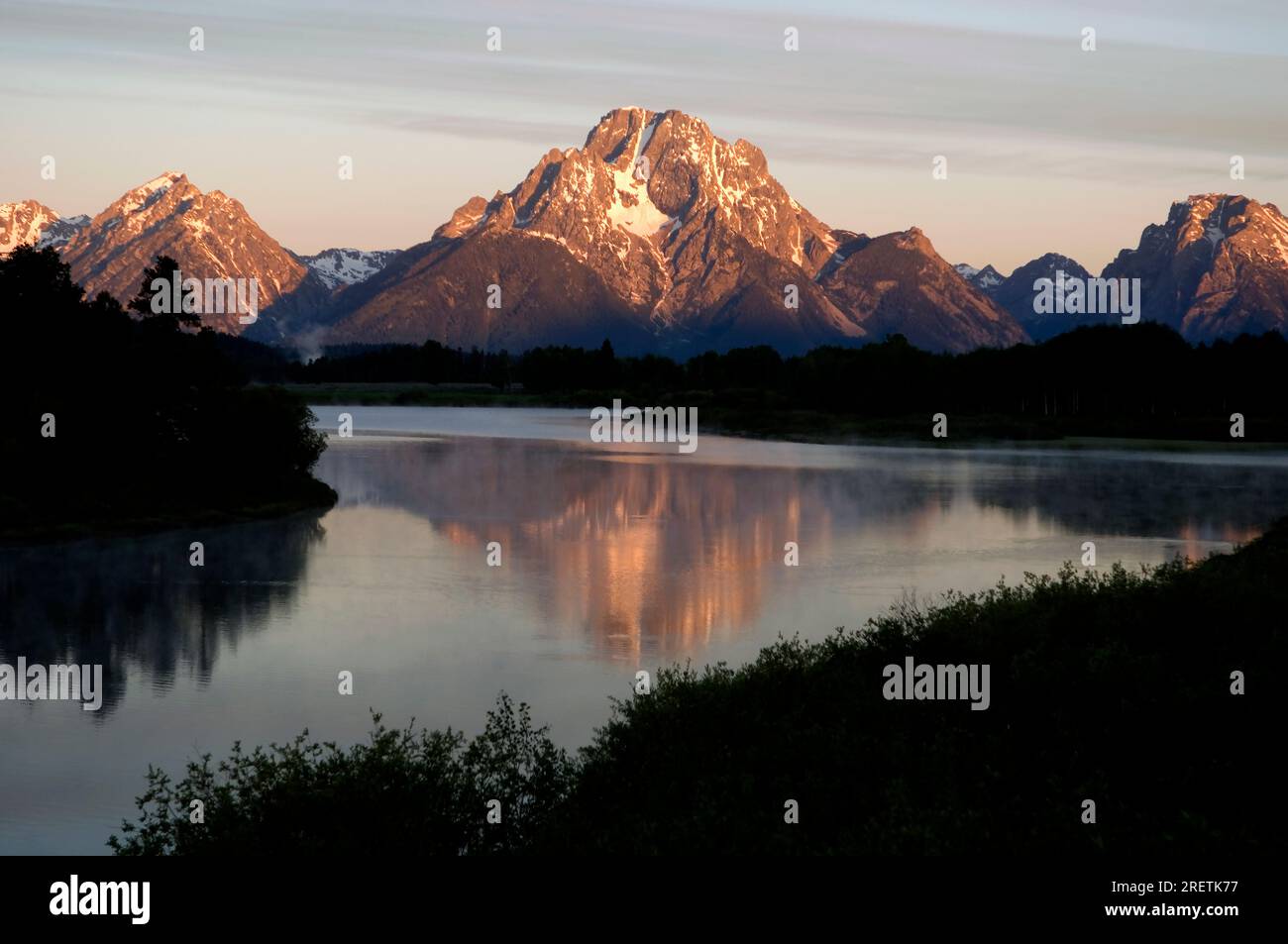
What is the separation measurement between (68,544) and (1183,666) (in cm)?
4958

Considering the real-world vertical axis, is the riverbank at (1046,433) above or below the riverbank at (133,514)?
above

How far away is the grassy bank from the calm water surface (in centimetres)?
463

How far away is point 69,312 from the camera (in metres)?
77.2

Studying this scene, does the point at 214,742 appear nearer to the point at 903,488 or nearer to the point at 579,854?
the point at 579,854

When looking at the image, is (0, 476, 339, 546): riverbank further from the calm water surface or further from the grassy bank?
the grassy bank

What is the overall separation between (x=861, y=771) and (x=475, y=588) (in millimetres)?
30639

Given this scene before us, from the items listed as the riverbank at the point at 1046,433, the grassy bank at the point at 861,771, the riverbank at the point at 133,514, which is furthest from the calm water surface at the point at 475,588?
the riverbank at the point at 1046,433

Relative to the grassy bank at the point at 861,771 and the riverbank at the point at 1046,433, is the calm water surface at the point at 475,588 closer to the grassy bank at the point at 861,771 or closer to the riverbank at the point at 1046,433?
the grassy bank at the point at 861,771

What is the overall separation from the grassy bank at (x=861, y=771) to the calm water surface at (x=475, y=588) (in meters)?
4.63

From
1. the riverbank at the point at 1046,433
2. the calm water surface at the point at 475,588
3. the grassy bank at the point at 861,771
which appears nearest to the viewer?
the grassy bank at the point at 861,771

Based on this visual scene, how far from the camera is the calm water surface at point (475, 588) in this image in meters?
31.4

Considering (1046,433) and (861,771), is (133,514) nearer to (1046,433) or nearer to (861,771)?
(861,771)
